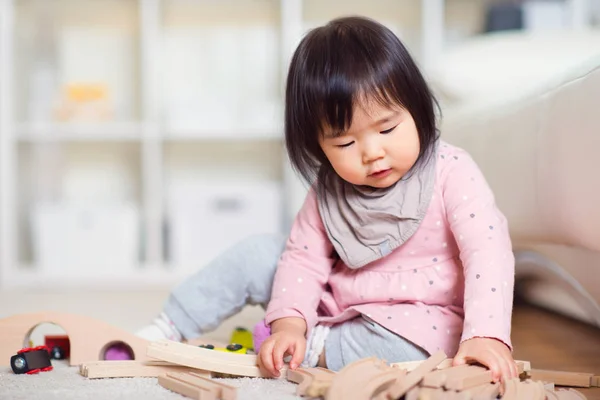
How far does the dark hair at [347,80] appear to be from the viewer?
31.7 inches

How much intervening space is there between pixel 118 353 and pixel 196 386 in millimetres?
230

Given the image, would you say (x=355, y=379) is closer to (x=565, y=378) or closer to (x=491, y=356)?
(x=491, y=356)

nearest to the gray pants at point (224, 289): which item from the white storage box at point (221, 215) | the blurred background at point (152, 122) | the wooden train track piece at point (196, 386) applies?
the wooden train track piece at point (196, 386)

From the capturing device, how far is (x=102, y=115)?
90.7 inches

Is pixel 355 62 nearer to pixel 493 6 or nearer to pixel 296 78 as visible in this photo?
pixel 296 78

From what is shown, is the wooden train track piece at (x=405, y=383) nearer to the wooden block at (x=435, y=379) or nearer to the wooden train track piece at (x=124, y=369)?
the wooden block at (x=435, y=379)

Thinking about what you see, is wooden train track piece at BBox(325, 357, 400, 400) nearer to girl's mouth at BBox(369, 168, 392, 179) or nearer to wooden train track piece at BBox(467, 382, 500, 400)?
wooden train track piece at BBox(467, 382, 500, 400)

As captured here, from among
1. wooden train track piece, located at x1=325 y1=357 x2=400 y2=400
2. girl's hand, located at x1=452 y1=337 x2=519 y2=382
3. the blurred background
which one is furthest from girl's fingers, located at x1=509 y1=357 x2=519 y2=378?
the blurred background

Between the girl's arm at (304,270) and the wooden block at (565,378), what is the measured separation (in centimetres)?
26

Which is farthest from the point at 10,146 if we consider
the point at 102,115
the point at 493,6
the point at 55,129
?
the point at 493,6

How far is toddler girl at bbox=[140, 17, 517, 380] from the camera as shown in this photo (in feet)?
2.64

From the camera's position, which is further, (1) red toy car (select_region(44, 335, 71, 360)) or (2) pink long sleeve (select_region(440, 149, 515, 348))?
(1) red toy car (select_region(44, 335, 71, 360))

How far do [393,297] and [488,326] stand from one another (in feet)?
0.51

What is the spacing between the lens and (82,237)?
222 cm
